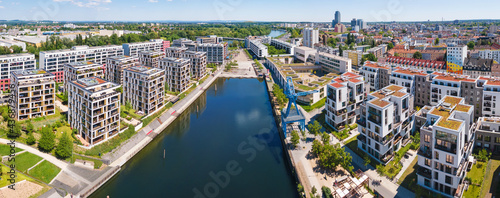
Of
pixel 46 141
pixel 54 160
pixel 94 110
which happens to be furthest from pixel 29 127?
pixel 94 110

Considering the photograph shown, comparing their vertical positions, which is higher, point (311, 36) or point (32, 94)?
point (311, 36)

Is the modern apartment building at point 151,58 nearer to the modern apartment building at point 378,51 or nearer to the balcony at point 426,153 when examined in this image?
the balcony at point 426,153

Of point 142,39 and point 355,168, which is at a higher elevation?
point 142,39

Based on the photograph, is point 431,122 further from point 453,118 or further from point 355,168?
point 355,168

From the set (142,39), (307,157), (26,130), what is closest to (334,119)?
(307,157)

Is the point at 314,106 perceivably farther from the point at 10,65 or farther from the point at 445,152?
the point at 10,65

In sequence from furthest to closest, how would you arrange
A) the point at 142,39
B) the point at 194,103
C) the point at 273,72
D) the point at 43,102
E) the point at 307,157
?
the point at 142,39 → the point at 273,72 → the point at 194,103 → the point at 43,102 → the point at 307,157

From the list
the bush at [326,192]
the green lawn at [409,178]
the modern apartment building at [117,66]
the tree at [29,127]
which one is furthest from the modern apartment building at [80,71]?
the green lawn at [409,178]
